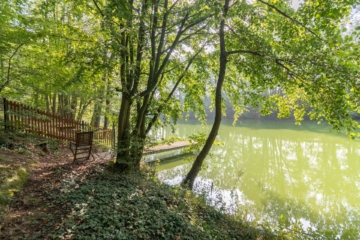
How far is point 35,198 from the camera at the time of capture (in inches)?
128

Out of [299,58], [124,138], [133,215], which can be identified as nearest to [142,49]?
[124,138]

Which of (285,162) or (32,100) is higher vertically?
(32,100)

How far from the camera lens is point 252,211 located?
658cm

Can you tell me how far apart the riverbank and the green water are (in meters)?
1.72

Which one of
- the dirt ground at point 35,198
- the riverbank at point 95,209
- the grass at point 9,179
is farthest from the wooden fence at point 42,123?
the grass at point 9,179

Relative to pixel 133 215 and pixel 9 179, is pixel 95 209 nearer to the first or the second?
pixel 133 215

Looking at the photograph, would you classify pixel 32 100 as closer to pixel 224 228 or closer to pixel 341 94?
pixel 224 228

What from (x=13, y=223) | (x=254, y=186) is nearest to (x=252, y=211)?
(x=254, y=186)

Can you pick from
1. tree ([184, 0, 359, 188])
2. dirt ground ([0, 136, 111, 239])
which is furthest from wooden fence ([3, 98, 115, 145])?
tree ([184, 0, 359, 188])

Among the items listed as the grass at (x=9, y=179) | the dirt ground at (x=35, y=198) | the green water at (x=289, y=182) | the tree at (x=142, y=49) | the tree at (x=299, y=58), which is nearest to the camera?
the dirt ground at (x=35, y=198)

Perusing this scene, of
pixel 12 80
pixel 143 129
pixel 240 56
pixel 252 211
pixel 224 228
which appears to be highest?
pixel 240 56

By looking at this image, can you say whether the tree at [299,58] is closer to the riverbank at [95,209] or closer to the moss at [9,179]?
the riverbank at [95,209]

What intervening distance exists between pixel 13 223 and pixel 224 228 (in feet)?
11.2

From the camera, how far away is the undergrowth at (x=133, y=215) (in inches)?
107
